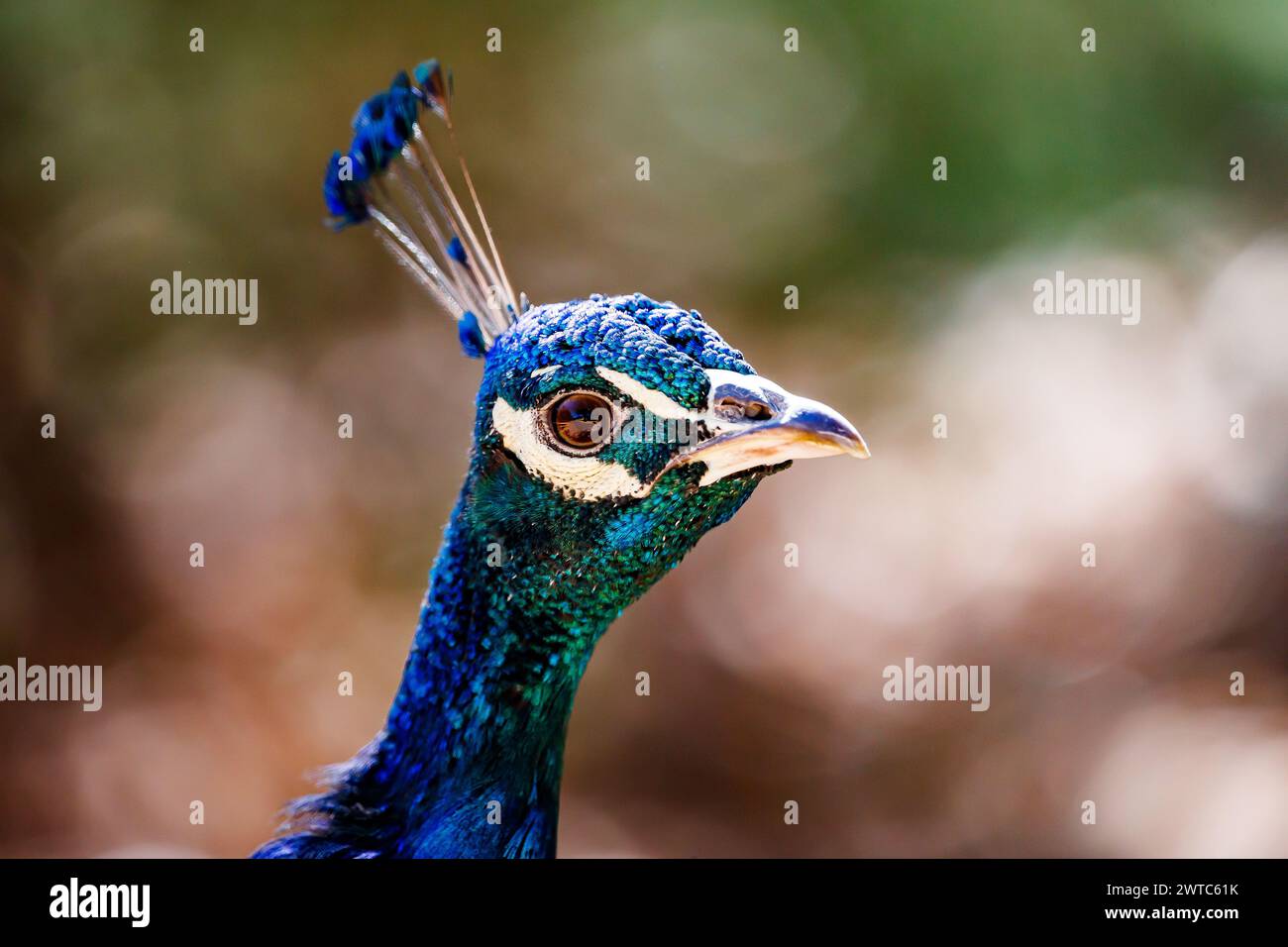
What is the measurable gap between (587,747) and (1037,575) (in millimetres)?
1558

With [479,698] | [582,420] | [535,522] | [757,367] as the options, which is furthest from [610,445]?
[757,367]

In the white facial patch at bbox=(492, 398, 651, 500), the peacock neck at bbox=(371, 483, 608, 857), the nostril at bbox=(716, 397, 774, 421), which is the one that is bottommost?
the peacock neck at bbox=(371, 483, 608, 857)

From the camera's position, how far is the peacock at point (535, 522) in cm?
134

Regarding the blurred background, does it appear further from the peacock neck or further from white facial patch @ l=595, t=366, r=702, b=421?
white facial patch @ l=595, t=366, r=702, b=421

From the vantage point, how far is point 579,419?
137cm

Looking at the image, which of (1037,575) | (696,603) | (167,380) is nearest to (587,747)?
(696,603)

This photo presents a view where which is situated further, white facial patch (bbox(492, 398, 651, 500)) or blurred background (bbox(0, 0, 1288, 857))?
blurred background (bbox(0, 0, 1288, 857))

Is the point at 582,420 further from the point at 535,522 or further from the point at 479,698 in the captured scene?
the point at 479,698

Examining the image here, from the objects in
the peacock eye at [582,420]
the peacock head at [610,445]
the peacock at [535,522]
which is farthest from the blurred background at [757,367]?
the peacock eye at [582,420]

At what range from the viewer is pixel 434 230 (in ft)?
5.56

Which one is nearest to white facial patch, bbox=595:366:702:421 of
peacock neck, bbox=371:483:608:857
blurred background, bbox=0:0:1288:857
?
peacock neck, bbox=371:483:608:857

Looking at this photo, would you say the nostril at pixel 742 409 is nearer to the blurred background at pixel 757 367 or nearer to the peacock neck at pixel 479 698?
the peacock neck at pixel 479 698

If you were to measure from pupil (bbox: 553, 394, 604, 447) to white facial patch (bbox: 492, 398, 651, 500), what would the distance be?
0.07 ft

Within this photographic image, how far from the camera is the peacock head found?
4.36ft
